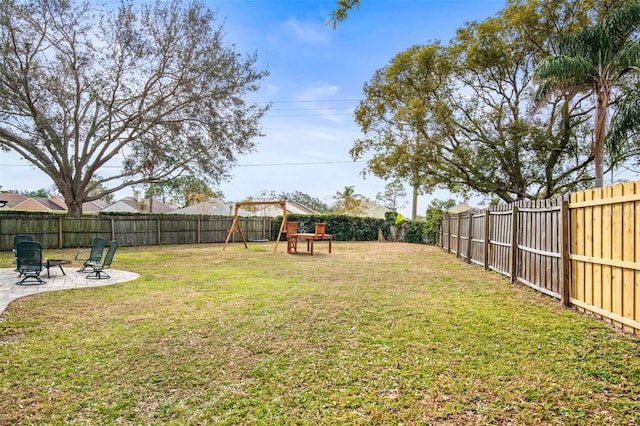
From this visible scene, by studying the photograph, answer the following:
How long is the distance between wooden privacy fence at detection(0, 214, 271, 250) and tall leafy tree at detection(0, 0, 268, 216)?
226 cm

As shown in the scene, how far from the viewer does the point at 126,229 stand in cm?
1686

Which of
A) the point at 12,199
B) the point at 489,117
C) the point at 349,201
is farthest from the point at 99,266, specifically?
the point at 12,199

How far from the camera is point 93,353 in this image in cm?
357

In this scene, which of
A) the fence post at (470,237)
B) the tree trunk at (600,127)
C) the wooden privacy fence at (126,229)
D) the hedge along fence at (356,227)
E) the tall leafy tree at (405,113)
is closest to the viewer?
the fence post at (470,237)

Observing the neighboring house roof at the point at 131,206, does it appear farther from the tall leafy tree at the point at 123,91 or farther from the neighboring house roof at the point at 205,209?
the tall leafy tree at the point at 123,91

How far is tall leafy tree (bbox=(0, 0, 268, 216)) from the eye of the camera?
14.8 metres

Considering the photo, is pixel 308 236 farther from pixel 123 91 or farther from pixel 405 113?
pixel 123 91

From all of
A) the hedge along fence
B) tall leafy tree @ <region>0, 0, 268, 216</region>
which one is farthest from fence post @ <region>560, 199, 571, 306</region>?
the hedge along fence

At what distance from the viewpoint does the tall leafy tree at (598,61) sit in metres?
11.6

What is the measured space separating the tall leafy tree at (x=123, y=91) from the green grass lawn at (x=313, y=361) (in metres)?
12.6

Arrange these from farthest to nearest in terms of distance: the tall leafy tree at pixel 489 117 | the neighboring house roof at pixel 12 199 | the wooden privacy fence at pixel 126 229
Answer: the neighboring house roof at pixel 12 199, the tall leafy tree at pixel 489 117, the wooden privacy fence at pixel 126 229

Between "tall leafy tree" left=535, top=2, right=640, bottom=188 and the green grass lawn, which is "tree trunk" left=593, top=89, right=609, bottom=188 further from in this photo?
the green grass lawn

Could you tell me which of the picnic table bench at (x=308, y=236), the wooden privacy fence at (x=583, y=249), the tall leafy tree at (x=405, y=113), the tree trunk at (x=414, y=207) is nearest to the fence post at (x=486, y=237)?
the wooden privacy fence at (x=583, y=249)

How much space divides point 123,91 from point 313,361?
16876 millimetres
